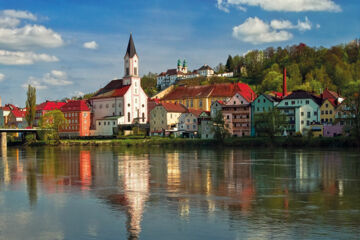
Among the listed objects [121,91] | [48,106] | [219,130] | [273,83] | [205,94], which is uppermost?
[273,83]

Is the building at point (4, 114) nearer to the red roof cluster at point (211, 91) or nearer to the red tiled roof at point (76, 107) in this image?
the red tiled roof at point (76, 107)

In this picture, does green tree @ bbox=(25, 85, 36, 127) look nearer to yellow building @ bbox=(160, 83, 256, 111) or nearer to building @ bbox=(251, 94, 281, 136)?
yellow building @ bbox=(160, 83, 256, 111)

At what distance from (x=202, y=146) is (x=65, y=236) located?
65.5 meters

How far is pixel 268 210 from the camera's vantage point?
19.1m

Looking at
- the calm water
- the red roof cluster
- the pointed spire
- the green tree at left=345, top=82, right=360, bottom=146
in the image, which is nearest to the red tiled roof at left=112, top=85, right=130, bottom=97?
the pointed spire

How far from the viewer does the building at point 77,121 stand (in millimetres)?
122688

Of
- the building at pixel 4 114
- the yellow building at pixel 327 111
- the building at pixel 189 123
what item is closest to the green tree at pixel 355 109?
the yellow building at pixel 327 111

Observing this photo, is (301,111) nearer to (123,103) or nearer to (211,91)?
(211,91)

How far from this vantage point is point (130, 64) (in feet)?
415

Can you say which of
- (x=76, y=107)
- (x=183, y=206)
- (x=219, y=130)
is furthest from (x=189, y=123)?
(x=183, y=206)

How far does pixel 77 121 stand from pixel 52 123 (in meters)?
14.6

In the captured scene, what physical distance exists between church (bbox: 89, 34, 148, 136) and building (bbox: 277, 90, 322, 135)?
148 ft

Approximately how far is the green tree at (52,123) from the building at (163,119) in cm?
2245

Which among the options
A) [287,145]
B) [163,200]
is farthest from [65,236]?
[287,145]
